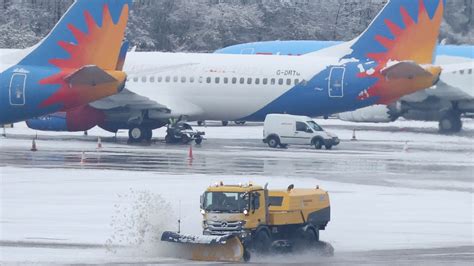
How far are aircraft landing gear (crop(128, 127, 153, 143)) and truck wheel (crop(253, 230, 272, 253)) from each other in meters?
30.5

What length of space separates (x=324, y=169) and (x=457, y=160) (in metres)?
7.48

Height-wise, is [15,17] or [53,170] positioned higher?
[15,17]

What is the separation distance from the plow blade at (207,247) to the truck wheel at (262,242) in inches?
19.7

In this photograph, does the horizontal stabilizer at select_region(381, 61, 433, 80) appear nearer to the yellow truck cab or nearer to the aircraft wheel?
the aircraft wheel

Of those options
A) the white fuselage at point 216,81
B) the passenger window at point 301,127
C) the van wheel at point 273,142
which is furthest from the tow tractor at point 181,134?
the passenger window at point 301,127

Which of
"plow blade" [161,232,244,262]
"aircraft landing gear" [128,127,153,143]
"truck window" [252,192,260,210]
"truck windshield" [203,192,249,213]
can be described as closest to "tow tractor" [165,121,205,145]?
"aircraft landing gear" [128,127,153,143]

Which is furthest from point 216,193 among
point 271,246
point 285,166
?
point 285,166

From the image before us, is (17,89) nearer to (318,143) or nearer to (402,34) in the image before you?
(318,143)

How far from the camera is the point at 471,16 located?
89812 millimetres

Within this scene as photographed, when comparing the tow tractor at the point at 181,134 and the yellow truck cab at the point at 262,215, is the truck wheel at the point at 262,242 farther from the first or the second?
the tow tractor at the point at 181,134

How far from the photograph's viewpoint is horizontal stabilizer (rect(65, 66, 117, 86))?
4250 cm

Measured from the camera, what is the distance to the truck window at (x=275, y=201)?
21.8m

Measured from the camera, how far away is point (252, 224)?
68.8 ft

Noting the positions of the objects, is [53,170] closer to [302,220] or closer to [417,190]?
[417,190]
